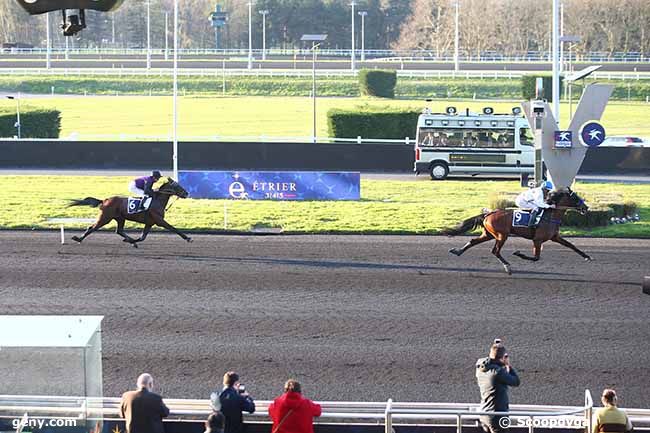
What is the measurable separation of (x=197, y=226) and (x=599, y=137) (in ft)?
27.7

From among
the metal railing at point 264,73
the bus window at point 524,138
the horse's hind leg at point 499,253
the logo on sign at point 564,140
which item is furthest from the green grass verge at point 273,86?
the horse's hind leg at point 499,253

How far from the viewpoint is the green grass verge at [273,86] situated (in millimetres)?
56688

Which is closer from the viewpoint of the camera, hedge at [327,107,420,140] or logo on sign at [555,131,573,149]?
logo on sign at [555,131,573,149]

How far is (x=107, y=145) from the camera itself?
33.4 meters

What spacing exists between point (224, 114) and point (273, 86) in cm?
858

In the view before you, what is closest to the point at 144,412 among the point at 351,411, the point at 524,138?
the point at 351,411

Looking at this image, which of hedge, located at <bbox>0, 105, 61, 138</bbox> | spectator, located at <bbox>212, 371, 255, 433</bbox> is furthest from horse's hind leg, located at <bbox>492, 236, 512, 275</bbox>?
hedge, located at <bbox>0, 105, 61, 138</bbox>

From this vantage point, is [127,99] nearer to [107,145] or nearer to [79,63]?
[79,63]

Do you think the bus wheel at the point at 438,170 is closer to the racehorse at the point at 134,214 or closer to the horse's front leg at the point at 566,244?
the racehorse at the point at 134,214

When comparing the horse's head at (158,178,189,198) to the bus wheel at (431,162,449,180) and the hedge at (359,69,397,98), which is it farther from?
the hedge at (359,69,397,98)

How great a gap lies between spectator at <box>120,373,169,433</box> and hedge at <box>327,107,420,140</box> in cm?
2935

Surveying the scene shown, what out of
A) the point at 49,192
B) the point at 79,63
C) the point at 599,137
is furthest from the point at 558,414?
the point at 79,63

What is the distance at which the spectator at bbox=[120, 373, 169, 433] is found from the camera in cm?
808

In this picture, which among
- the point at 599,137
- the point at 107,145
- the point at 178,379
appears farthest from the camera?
the point at 107,145
